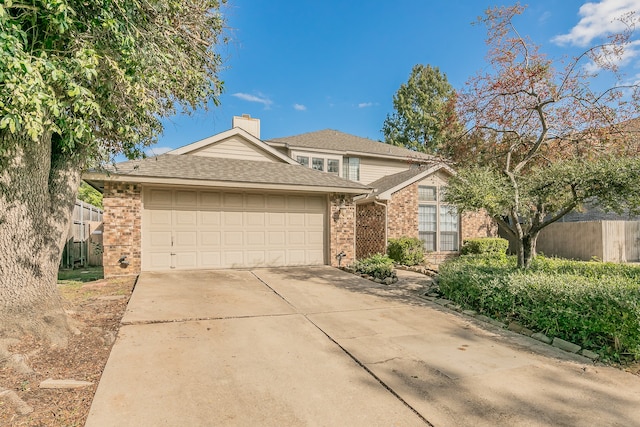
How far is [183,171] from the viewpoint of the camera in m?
9.48

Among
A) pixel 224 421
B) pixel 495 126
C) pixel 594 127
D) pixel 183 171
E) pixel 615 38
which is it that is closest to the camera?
pixel 224 421

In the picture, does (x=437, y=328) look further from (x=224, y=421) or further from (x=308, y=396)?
(x=224, y=421)

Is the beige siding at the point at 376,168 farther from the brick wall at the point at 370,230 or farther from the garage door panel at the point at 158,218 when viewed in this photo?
the garage door panel at the point at 158,218

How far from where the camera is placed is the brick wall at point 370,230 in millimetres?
13383

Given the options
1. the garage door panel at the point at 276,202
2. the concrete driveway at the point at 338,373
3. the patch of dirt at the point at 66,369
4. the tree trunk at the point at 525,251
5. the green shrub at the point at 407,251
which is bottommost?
the concrete driveway at the point at 338,373

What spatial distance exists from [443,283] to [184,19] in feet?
21.5

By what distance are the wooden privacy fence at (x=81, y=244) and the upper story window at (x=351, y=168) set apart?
404 inches

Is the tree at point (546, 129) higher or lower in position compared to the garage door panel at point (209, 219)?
higher

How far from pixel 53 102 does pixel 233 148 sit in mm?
9124

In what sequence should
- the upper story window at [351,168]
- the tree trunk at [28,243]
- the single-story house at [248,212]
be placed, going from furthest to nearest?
the upper story window at [351,168] < the single-story house at [248,212] < the tree trunk at [28,243]

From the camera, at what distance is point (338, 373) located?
11.5 feet

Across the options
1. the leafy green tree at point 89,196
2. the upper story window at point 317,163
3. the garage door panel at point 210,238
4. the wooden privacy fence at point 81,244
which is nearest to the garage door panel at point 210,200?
the garage door panel at point 210,238

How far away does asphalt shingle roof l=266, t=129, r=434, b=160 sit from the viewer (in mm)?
16016

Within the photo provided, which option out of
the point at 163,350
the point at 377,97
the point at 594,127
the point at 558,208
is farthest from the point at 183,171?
the point at 377,97
